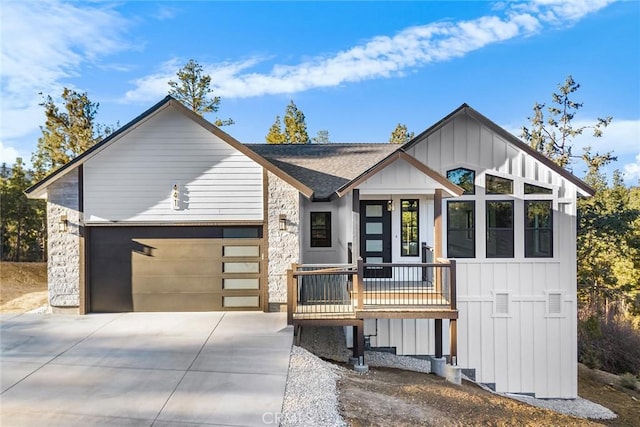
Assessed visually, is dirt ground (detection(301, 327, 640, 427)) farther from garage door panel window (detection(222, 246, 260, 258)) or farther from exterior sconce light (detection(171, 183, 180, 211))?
exterior sconce light (detection(171, 183, 180, 211))

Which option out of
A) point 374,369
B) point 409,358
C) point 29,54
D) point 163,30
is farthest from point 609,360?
point 29,54

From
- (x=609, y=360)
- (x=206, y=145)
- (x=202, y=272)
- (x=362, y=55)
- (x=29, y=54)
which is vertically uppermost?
(x=362, y=55)

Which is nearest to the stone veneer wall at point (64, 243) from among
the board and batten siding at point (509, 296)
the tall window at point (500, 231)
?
the board and batten siding at point (509, 296)

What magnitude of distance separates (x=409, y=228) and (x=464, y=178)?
214 centimetres

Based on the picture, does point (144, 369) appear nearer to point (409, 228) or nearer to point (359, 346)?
point (359, 346)

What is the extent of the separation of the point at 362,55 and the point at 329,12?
2.89m

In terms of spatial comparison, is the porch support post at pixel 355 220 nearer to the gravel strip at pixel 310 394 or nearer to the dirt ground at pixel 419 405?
the dirt ground at pixel 419 405

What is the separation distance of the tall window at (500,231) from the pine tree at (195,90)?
2049cm

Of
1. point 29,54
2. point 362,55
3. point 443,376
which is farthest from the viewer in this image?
point 362,55

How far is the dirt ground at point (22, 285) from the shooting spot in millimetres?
12367

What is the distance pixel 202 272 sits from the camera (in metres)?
8.70

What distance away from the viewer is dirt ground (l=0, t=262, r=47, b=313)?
12.4 meters

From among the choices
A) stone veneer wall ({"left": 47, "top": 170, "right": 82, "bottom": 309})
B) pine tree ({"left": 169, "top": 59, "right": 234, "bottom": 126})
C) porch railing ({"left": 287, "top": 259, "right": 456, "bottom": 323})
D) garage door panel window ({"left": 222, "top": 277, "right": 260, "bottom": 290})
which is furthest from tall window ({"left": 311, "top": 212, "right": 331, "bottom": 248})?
pine tree ({"left": 169, "top": 59, "right": 234, "bottom": 126})

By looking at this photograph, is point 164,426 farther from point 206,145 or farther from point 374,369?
point 206,145
